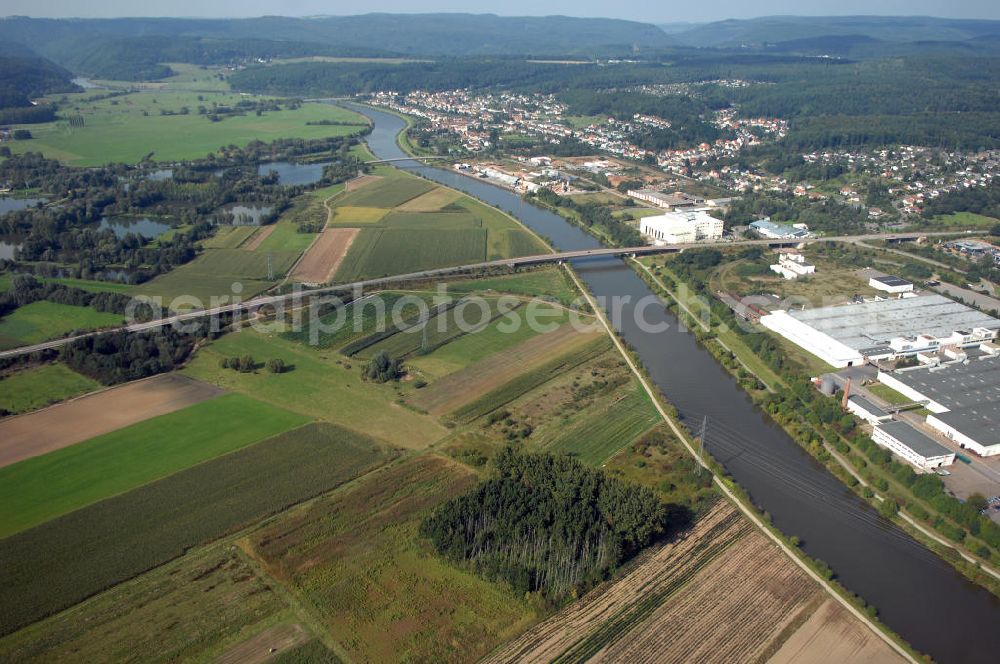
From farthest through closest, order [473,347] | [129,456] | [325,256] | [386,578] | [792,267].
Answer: [325,256] < [792,267] < [473,347] < [129,456] < [386,578]

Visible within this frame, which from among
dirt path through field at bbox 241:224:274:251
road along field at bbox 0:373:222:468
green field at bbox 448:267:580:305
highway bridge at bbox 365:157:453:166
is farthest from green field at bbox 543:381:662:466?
highway bridge at bbox 365:157:453:166

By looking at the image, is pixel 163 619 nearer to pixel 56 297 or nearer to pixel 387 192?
pixel 56 297

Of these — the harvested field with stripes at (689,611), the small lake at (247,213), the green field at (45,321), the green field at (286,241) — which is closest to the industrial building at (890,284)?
the harvested field with stripes at (689,611)

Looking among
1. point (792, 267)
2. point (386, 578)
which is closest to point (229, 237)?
point (792, 267)

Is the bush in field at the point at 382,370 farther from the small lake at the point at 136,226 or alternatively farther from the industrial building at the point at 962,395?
the small lake at the point at 136,226

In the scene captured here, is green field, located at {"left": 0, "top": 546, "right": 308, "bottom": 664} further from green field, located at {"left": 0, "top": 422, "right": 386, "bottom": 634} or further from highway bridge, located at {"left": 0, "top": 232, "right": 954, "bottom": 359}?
highway bridge, located at {"left": 0, "top": 232, "right": 954, "bottom": 359}
